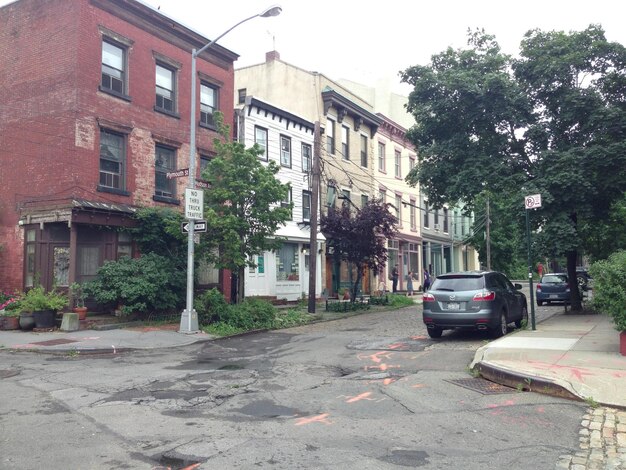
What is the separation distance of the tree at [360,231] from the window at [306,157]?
4805 mm

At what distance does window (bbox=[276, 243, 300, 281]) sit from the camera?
2612cm

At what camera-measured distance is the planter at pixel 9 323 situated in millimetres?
15789

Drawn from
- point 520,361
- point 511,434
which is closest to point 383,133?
point 520,361

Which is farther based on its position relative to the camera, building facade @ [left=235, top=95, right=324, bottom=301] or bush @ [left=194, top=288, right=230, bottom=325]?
building facade @ [left=235, top=95, right=324, bottom=301]

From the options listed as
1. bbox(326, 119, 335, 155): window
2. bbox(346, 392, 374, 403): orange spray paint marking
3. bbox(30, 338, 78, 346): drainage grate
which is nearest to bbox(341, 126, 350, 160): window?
bbox(326, 119, 335, 155): window

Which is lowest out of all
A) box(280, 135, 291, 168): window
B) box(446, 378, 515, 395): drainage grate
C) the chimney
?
box(446, 378, 515, 395): drainage grate

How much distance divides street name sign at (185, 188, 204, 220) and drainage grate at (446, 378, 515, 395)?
9412 mm

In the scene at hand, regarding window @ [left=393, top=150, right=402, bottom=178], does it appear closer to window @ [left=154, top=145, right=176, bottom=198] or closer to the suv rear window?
window @ [left=154, top=145, right=176, bottom=198]

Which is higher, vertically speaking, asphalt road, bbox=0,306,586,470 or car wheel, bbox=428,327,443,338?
car wheel, bbox=428,327,443,338

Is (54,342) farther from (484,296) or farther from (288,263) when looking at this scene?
(288,263)

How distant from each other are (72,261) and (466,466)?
14525mm

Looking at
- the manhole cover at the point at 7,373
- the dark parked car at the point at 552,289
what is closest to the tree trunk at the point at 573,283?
the dark parked car at the point at 552,289

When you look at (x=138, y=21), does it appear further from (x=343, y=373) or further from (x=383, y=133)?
(x=383, y=133)

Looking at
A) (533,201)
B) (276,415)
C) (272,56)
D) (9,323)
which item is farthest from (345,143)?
(276,415)
